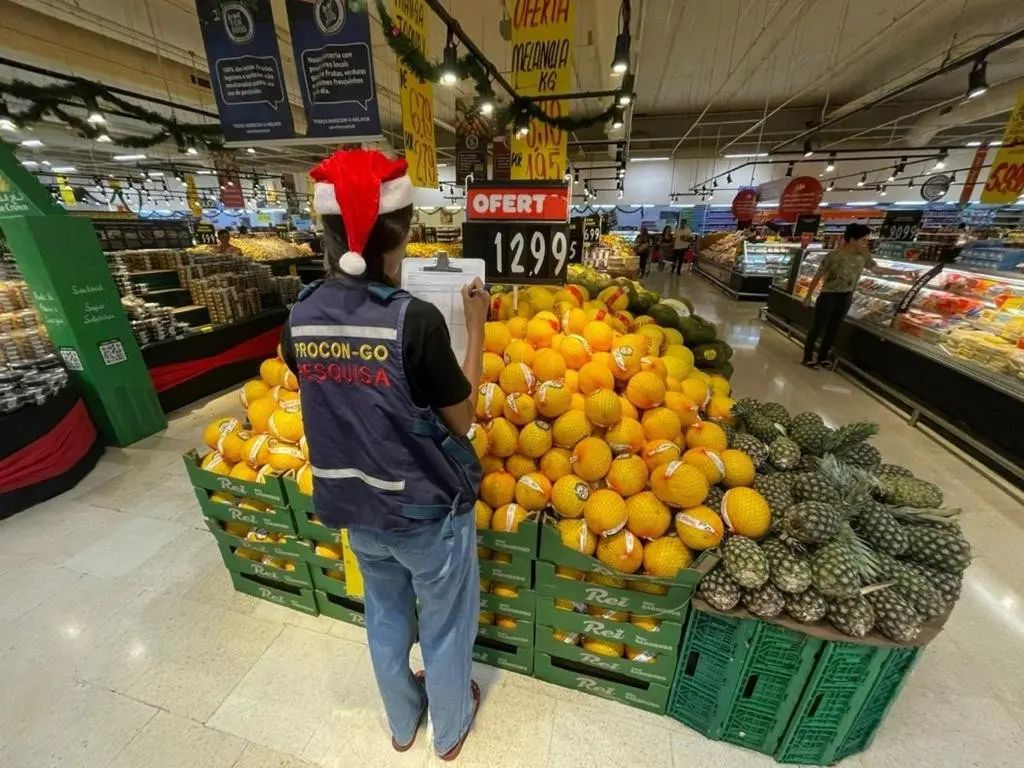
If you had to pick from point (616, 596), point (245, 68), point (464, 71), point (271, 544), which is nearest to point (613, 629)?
point (616, 596)

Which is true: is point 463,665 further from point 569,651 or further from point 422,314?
point 422,314

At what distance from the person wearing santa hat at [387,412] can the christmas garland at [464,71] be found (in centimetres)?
301

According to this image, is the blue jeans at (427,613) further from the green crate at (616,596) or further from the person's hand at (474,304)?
the person's hand at (474,304)

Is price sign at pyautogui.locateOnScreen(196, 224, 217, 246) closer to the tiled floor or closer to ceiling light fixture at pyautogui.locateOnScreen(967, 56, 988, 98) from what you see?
the tiled floor

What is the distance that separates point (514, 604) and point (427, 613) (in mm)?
521

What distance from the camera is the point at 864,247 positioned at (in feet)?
19.2

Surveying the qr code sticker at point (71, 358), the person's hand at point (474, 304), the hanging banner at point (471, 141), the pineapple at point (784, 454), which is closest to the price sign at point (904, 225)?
the hanging banner at point (471, 141)

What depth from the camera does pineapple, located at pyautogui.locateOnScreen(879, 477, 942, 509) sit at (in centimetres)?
170

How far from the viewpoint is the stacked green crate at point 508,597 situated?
5.46 feet

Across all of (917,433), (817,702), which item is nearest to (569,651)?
(817,702)

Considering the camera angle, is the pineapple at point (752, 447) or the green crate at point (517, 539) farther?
the pineapple at point (752, 447)

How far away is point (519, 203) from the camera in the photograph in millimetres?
2127

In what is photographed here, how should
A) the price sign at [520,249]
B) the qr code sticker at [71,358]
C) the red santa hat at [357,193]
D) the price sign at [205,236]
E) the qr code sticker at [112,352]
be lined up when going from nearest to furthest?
the red santa hat at [357,193] < the price sign at [520,249] < the qr code sticker at [71,358] < the qr code sticker at [112,352] < the price sign at [205,236]

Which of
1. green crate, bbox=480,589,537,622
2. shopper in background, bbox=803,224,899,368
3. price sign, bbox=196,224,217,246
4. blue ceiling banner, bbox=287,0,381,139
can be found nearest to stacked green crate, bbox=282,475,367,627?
green crate, bbox=480,589,537,622
